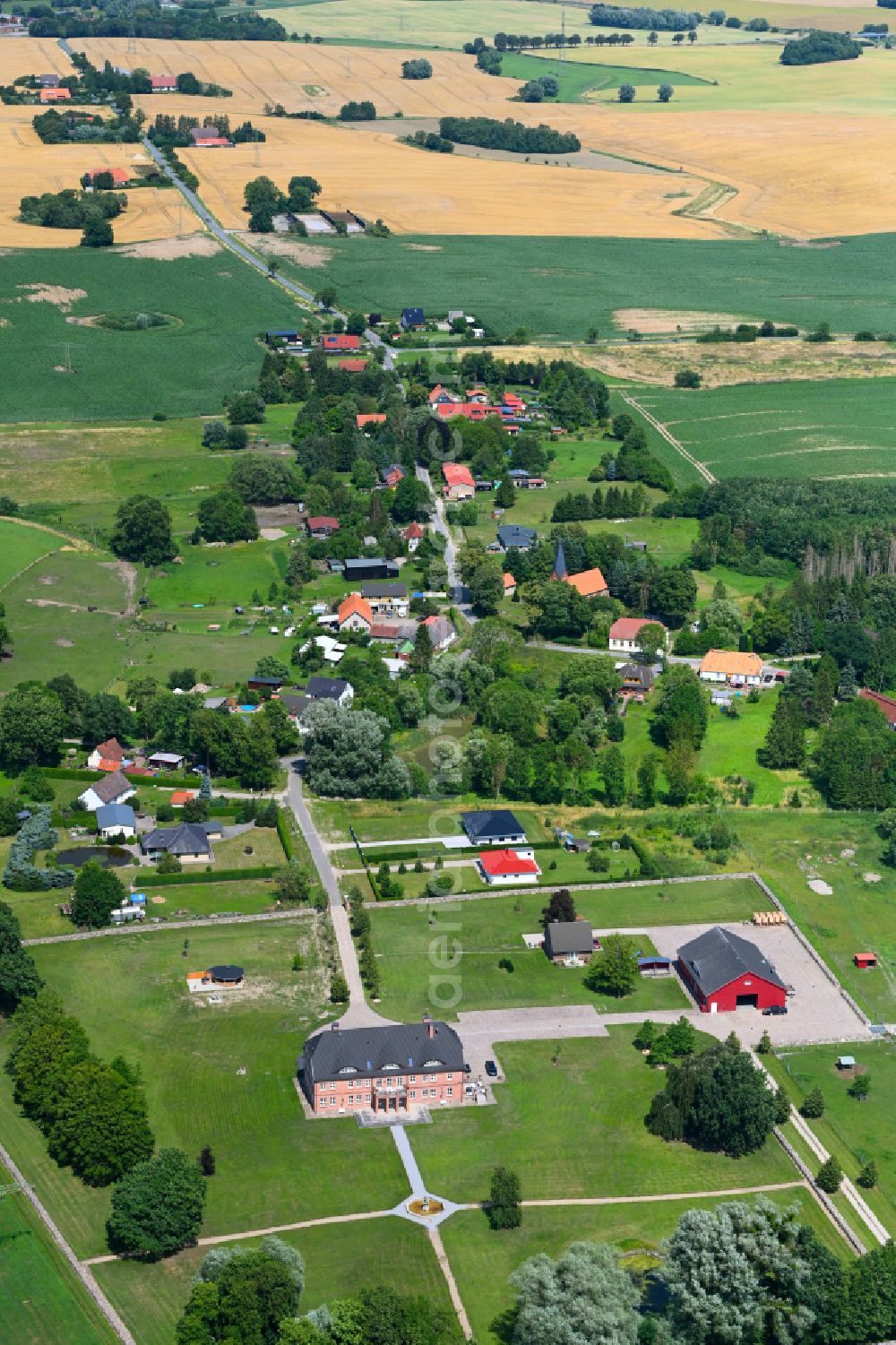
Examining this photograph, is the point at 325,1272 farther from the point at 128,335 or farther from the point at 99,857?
the point at 128,335

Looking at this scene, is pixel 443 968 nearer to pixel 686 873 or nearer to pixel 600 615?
pixel 686 873

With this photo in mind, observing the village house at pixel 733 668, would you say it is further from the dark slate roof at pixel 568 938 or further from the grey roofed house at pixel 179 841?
the grey roofed house at pixel 179 841

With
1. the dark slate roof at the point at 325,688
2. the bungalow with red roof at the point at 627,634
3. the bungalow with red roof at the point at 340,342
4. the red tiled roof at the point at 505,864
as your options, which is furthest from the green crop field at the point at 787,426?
the red tiled roof at the point at 505,864

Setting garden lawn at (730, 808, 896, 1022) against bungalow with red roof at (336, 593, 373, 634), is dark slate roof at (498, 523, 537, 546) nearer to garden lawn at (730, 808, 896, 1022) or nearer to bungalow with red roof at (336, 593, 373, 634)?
bungalow with red roof at (336, 593, 373, 634)

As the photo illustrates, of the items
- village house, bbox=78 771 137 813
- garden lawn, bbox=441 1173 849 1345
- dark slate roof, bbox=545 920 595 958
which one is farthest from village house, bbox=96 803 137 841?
garden lawn, bbox=441 1173 849 1345

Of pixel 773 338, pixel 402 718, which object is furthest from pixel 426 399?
pixel 402 718
